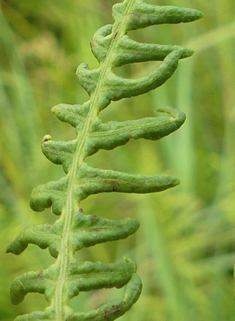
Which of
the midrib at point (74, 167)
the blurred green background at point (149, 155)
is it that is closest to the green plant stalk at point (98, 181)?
the midrib at point (74, 167)

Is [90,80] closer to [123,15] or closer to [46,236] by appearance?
[123,15]

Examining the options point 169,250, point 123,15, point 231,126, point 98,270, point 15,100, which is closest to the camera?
point 98,270

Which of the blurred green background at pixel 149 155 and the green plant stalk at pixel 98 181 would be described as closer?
the green plant stalk at pixel 98 181

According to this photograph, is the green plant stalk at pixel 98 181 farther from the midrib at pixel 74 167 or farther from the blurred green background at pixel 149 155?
the blurred green background at pixel 149 155

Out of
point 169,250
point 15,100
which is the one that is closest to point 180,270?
point 169,250

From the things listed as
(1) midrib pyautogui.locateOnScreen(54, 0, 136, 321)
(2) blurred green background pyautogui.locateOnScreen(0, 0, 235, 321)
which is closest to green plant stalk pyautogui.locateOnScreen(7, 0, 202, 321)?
(1) midrib pyautogui.locateOnScreen(54, 0, 136, 321)

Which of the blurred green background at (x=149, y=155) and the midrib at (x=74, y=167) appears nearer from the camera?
the midrib at (x=74, y=167)

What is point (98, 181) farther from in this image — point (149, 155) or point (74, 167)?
point (149, 155)
